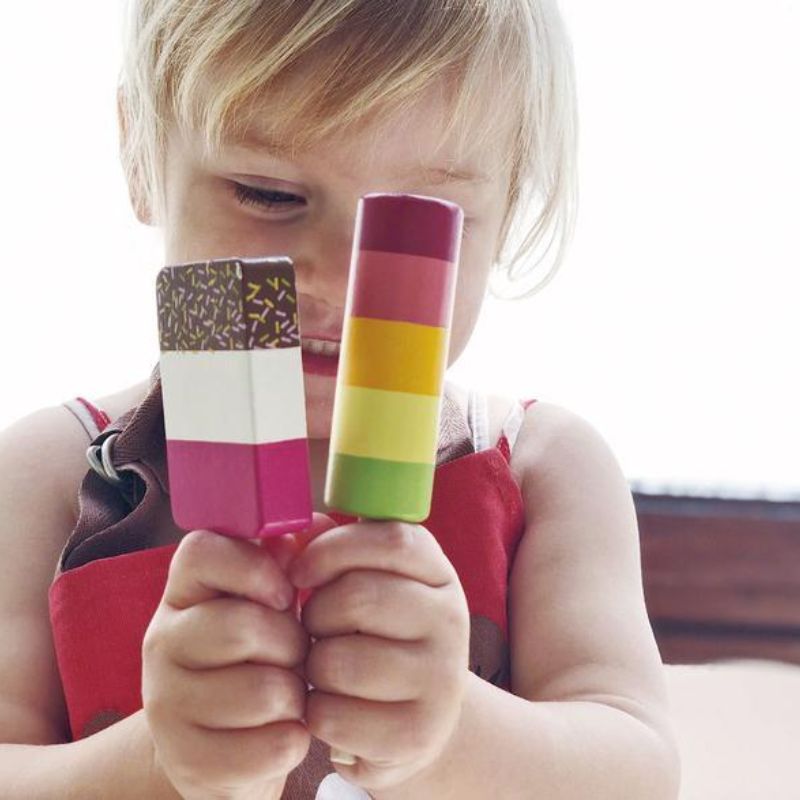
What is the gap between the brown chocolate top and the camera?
52 cm

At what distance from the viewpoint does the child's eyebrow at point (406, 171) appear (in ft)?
2.67

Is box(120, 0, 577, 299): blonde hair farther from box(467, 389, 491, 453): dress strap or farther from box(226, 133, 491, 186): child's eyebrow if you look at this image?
box(467, 389, 491, 453): dress strap

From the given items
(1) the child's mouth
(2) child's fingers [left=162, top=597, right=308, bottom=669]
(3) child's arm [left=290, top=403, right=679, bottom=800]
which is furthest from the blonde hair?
(2) child's fingers [left=162, top=597, right=308, bottom=669]

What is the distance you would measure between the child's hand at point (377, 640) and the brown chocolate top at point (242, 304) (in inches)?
4.2

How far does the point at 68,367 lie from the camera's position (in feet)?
5.61

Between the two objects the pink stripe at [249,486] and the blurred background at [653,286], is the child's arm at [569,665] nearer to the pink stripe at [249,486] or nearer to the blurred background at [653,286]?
the pink stripe at [249,486]

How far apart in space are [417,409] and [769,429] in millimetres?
1395

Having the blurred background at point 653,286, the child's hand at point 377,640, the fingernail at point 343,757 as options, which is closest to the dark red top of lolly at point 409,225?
the child's hand at point 377,640

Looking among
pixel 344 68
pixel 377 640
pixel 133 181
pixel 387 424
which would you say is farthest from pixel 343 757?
pixel 133 181

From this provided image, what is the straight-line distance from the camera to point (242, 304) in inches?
20.6

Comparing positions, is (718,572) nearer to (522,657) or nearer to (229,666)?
(522,657)

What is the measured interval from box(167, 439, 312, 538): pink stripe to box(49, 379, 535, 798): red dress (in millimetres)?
352

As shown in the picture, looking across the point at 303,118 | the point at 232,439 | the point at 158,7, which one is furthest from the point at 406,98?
the point at 232,439

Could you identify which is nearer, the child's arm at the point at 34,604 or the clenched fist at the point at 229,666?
the clenched fist at the point at 229,666
